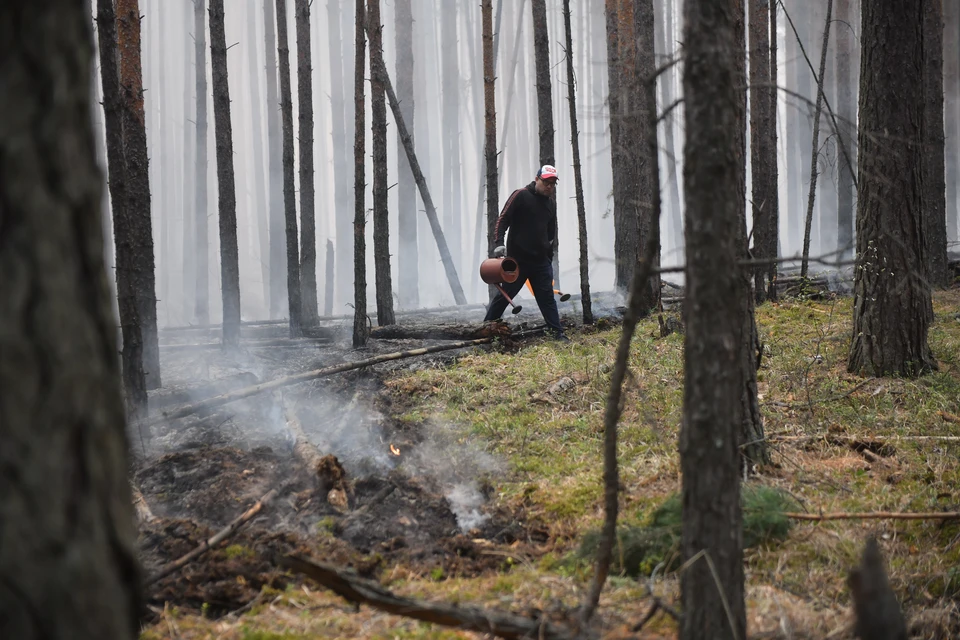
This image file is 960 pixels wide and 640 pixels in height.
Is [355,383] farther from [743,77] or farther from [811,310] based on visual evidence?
[811,310]

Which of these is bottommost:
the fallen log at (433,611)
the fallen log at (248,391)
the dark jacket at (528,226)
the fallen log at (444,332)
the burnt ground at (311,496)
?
the burnt ground at (311,496)

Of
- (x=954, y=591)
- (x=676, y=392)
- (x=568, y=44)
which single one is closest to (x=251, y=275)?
(x=568, y=44)

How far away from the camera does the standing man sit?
10086 millimetres

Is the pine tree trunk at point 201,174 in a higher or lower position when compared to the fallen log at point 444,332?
higher

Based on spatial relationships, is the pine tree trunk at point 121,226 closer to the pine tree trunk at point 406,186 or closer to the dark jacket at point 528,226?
the dark jacket at point 528,226

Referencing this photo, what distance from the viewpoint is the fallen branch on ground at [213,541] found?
331 centimetres

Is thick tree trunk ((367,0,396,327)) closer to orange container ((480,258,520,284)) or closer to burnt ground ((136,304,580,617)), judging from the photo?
orange container ((480,258,520,284))

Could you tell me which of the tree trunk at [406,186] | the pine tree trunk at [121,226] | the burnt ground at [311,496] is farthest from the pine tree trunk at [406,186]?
the pine tree trunk at [121,226]

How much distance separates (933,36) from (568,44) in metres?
7.60

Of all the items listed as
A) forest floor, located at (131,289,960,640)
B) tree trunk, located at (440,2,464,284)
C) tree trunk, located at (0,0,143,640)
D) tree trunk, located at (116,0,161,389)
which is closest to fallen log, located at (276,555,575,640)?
forest floor, located at (131,289,960,640)

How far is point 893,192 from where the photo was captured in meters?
6.47

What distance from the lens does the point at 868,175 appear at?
6438mm

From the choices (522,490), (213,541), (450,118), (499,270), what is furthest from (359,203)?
(450,118)

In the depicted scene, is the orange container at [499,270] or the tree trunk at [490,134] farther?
the tree trunk at [490,134]
